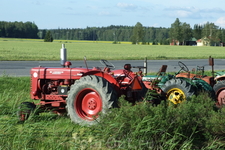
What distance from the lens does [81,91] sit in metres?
6.09

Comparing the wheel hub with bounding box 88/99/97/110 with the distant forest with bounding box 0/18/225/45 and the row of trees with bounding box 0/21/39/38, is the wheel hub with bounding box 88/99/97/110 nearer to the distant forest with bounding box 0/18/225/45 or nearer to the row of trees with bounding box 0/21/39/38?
the distant forest with bounding box 0/18/225/45

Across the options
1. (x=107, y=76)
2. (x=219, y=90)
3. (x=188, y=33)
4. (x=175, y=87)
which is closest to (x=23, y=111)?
(x=107, y=76)

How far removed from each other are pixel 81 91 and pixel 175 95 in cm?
250

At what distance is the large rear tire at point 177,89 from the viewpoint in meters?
7.48

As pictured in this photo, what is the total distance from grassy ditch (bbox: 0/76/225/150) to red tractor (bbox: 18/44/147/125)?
1.72ft

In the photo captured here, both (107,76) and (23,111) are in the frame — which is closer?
(23,111)

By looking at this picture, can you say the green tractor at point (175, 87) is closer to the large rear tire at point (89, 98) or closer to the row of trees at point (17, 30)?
the large rear tire at point (89, 98)

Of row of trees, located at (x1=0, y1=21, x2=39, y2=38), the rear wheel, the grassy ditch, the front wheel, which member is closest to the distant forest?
row of trees, located at (x1=0, y1=21, x2=39, y2=38)

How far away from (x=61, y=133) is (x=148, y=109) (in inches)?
50.1

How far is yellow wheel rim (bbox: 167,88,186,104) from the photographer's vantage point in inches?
295

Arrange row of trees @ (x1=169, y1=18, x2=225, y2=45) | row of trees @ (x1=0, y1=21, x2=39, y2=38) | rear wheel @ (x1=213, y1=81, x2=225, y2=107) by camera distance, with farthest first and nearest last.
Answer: row of trees @ (x1=0, y1=21, x2=39, y2=38) → row of trees @ (x1=169, y1=18, x2=225, y2=45) → rear wheel @ (x1=213, y1=81, x2=225, y2=107)

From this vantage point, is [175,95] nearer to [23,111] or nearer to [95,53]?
[23,111]

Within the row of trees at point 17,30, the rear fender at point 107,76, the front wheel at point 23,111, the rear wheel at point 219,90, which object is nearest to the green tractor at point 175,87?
the rear wheel at point 219,90

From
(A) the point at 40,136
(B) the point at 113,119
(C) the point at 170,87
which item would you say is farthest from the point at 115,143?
(C) the point at 170,87
